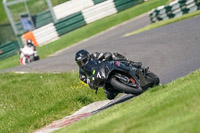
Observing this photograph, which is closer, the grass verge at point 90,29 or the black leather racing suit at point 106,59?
the black leather racing suit at point 106,59

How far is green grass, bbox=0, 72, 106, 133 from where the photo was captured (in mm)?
11361

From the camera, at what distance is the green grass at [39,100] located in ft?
37.3

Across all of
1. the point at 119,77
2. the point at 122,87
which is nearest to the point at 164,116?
the point at 122,87

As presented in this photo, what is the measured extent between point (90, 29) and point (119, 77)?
19874 millimetres

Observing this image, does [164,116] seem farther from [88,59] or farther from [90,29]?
[90,29]

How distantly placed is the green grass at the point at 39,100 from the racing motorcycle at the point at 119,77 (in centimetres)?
259

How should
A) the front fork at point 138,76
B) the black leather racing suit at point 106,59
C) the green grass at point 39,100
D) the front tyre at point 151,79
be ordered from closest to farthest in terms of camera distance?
1. the front fork at point 138,76
2. the black leather racing suit at point 106,59
3. the front tyre at point 151,79
4. the green grass at point 39,100

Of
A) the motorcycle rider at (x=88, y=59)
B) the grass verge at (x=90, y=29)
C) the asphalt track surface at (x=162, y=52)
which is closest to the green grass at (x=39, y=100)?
the asphalt track surface at (x=162, y=52)

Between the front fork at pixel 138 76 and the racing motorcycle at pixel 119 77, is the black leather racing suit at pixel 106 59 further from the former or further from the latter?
the front fork at pixel 138 76

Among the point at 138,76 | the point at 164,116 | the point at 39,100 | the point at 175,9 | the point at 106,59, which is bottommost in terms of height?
the point at 175,9

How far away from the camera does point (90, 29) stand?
28.8m

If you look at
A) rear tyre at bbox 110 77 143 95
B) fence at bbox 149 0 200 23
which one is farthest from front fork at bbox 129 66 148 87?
fence at bbox 149 0 200 23

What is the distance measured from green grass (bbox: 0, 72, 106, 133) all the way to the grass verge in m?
11.8

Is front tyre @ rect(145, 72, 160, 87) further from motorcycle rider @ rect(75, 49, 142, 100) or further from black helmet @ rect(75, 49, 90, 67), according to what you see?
black helmet @ rect(75, 49, 90, 67)
